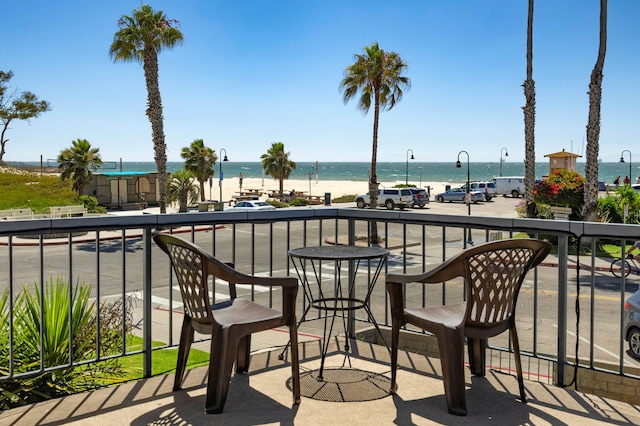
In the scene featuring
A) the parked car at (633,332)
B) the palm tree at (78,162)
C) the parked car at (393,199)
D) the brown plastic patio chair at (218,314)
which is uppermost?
the palm tree at (78,162)

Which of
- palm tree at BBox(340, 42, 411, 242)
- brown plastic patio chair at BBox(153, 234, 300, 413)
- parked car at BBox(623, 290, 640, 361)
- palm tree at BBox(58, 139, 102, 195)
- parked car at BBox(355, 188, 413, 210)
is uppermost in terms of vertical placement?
palm tree at BBox(340, 42, 411, 242)

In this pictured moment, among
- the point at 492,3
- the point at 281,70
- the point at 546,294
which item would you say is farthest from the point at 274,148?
the point at 281,70

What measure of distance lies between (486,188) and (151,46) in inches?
1535

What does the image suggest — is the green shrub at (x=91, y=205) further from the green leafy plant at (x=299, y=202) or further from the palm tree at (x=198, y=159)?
the green leafy plant at (x=299, y=202)

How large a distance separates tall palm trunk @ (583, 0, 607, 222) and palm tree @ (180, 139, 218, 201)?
1288 inches

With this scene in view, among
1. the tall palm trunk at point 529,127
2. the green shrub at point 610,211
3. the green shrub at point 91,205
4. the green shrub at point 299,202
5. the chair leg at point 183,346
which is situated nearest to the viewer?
the chair leg at point 183,346

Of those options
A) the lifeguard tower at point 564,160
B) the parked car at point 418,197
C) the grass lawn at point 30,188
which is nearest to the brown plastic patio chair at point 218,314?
the grass lawn at point 30,188

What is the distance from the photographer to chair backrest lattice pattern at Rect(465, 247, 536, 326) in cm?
354

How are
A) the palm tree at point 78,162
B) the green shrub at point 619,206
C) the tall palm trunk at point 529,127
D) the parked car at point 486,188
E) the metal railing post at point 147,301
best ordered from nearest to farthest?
the metal railing post at point 147,301, the green shrub at point 619,206, the tall palm trunk at point 529,127, the palm tree at point 78,162, the parked car at point 486,188

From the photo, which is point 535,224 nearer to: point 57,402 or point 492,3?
point 57,402

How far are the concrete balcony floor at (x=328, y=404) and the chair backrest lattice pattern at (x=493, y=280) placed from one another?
668mm

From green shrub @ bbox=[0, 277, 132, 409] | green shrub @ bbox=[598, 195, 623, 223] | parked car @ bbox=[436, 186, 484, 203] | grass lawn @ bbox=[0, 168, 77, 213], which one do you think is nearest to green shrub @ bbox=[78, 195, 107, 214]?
grass lawn @ bbox=[0, 168, 77, 213]

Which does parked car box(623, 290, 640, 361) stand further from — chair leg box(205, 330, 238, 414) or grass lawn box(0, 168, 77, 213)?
grass lawn box(0, 168, 77, 213)

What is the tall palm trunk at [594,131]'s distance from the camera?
22.2 m
